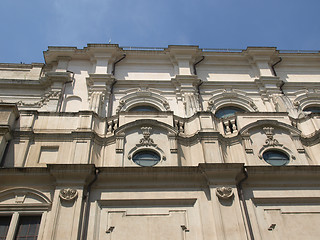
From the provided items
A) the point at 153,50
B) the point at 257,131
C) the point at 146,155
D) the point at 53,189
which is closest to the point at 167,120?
the point at 146,155

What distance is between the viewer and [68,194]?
12.5m

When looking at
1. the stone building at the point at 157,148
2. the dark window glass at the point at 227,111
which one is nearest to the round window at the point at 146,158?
the stone building at the point at 157,148

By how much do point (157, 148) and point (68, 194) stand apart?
4283mm

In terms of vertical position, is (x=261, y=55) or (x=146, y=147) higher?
(x=261, y=55)

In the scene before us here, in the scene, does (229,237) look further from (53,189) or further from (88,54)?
(88,54)

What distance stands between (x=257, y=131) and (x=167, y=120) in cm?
419

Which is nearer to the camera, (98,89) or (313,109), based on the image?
(98,89)

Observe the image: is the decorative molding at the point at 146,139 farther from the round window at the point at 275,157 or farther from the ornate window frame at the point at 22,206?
the round window at the point at 275,157

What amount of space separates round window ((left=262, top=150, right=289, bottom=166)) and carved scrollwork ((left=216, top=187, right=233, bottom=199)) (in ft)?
9.82

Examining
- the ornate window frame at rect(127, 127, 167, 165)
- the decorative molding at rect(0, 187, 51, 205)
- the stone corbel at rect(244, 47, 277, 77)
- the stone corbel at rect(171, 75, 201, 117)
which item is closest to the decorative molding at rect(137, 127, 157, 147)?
the ornate window frame at rect(127, 127, 167, 165)

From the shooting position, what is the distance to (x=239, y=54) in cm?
2242

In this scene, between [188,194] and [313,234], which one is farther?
[188,194]

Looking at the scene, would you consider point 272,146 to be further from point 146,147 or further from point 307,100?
point 307,100

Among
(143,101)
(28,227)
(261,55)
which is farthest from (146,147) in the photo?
(261,55)
